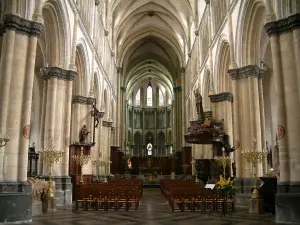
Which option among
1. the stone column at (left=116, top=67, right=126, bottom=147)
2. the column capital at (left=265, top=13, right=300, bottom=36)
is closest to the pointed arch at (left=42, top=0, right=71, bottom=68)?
the column capital at (left=265, top=13, right=300, bottom=36)

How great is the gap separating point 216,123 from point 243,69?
17.5 ft

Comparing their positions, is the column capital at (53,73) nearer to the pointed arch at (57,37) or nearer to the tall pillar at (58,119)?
the tall pillar at (58,119)

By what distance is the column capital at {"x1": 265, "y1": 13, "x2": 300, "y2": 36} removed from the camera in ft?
37.4

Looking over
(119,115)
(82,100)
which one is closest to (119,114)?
(119,115)

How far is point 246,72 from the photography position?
17281 millimetres

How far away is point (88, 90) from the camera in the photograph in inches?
911

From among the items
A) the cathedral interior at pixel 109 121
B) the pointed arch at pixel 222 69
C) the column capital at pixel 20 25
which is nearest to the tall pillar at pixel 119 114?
the cathedral interior at pixel 109 121

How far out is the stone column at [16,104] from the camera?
35.4 ft

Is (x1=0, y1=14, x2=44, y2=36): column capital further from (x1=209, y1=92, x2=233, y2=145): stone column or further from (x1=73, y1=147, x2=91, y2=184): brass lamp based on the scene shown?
(x1=209, y1=92, x2=233, y2=145): stone column

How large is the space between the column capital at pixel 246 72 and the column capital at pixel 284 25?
5.08 m

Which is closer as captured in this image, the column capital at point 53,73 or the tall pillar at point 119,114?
the column capital at point 53,73

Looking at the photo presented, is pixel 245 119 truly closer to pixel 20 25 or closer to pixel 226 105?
pixel 226 105

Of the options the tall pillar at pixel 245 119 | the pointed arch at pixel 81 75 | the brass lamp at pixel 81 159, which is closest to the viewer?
the tall pillar at pixel 245 119

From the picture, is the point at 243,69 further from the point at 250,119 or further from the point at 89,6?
the point at 89,6
